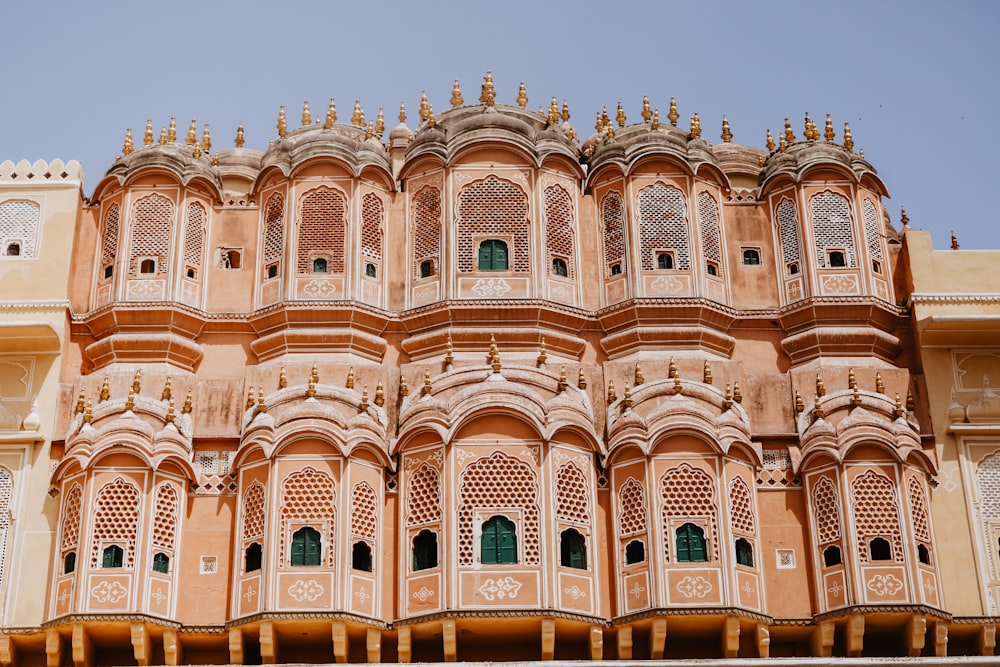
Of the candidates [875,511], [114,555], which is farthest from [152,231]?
[875,511]

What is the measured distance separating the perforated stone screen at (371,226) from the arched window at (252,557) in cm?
391

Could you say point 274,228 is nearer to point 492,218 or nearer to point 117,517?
point 492,218

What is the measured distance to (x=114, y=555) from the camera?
18.1m

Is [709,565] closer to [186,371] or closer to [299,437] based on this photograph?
[299,437]

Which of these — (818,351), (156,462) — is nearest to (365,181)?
(156,462)

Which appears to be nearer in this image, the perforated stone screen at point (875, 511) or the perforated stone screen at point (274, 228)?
the perforated stone screen at point (875, 511)

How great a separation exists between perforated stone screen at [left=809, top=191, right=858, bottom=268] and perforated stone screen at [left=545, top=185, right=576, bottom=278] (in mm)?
2920

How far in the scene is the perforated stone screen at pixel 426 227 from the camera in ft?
66.6

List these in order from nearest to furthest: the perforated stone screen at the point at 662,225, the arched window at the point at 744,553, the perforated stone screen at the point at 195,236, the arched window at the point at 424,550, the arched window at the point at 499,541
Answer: the arched window at the point at 499,541
the arched window at the point at 424,550
the arched window at the point at 744,553
the perforated stone screen at the point at 662,225
the perforated stone screen at the point at 195,236

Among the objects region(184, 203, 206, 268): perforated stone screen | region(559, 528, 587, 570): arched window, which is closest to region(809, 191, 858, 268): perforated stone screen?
region(559, 528, 587, 570): arched window

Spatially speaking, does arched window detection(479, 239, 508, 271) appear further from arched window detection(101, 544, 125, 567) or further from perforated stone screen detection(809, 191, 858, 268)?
arched window detection(101, 544, 125, 567)

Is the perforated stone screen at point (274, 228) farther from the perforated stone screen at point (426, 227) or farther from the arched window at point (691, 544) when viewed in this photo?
the arched window at point (691, 544)

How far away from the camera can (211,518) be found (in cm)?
1872

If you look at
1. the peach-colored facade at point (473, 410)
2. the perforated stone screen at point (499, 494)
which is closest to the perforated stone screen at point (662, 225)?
the peach-colored facade at point (473, 410)
